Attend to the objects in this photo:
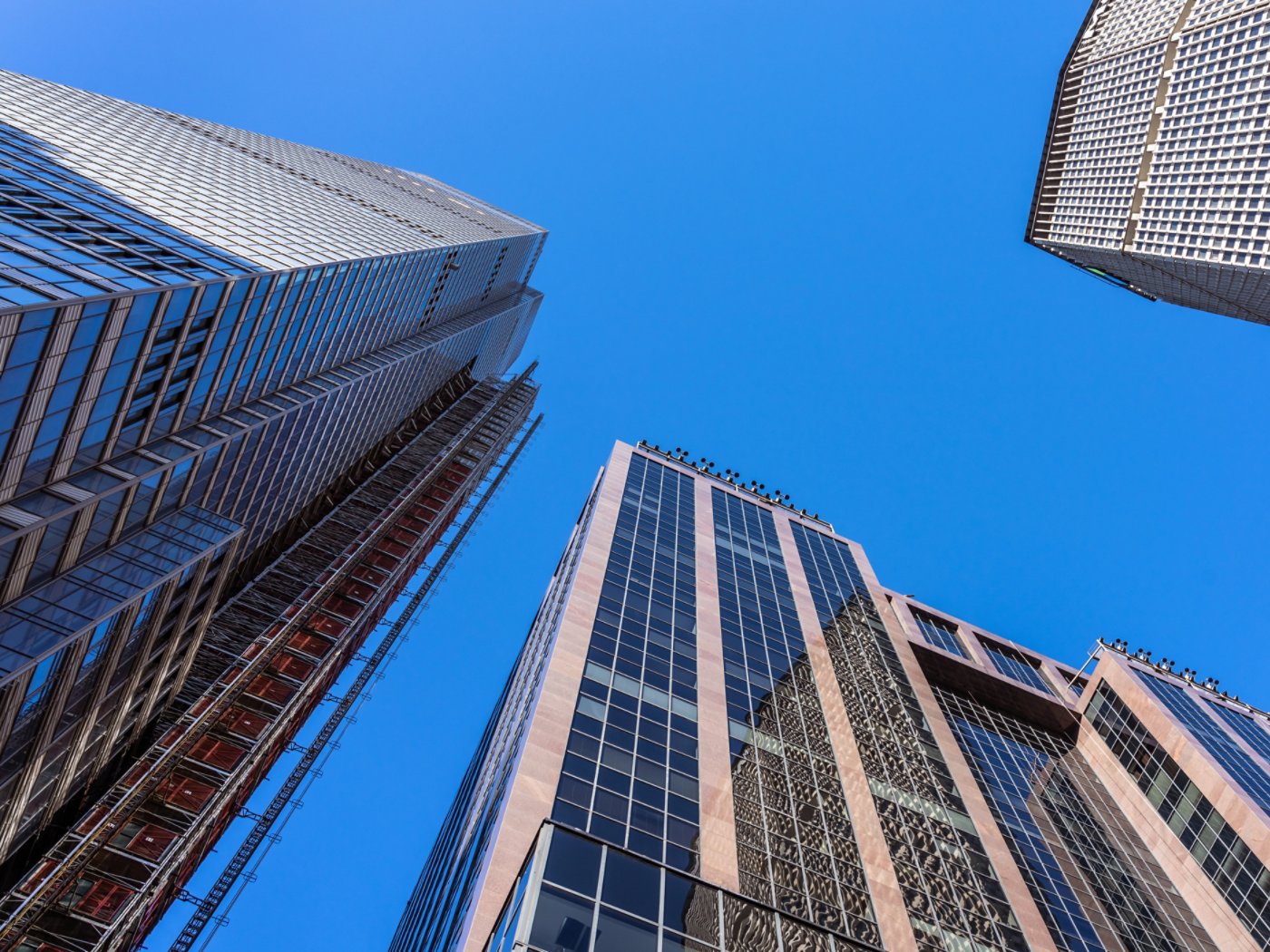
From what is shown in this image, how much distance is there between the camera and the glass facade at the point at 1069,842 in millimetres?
51812

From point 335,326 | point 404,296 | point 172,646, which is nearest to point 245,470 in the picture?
point 172,646

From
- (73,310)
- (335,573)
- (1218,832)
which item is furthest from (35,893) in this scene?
(1218,832)

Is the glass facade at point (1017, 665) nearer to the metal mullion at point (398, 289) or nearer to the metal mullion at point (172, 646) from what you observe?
the metal mullion at point (398, 289)

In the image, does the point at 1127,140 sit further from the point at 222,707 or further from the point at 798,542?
the point at 222,707

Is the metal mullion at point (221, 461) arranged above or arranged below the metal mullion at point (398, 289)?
below

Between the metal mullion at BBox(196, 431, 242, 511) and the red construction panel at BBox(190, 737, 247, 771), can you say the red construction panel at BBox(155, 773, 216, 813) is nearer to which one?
the red construction panel at BBox(190, 737, 247, 771)

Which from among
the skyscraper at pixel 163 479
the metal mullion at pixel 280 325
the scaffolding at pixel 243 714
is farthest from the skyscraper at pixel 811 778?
the metal mullion at pixel 280 325

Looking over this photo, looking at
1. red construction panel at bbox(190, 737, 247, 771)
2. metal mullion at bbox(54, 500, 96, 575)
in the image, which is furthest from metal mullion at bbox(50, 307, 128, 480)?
red construction panel at bbox(190, 737, 247, 771)

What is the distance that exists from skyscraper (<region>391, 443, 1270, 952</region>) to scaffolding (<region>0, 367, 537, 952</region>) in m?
16.6

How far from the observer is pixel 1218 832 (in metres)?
61.4

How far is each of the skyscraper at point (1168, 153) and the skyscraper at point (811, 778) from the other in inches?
2014

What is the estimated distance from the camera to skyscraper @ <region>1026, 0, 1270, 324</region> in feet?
323

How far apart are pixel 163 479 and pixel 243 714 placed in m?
30.2

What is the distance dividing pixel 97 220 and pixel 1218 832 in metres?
81.0
